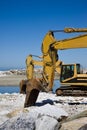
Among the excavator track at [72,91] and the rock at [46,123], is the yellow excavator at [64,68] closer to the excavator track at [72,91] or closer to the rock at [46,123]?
the excavator track at [72,91]

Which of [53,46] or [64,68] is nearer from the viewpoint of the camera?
[53,46]

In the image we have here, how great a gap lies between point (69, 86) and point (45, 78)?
1.88 m

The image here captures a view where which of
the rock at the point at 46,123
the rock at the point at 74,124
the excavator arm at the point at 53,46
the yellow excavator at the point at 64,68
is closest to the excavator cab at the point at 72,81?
the yellow excavator at the point at 64,68

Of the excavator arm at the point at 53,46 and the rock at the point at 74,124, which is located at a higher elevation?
the excavator arm at the point at 53,46

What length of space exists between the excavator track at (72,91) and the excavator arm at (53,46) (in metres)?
1.08

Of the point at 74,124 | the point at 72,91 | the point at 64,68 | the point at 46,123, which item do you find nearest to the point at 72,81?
the point at 72,91

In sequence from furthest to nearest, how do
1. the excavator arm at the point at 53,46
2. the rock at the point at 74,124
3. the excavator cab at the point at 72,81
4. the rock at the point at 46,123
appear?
the excavator cab at the point at 72,81
the excavator arm at the point at 53,46
the rock at the point at 46,123
the rock at the point at 74,124

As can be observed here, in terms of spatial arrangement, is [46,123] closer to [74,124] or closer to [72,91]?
[74,124]

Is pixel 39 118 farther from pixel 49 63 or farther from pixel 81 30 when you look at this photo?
pixel 49 63

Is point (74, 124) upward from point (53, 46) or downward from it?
downward

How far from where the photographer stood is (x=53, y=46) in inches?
896

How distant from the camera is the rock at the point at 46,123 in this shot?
27.9ft

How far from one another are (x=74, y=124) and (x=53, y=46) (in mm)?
14914

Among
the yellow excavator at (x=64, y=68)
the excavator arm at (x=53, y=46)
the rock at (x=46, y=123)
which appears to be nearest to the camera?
the rock at (x=46, y=123)
